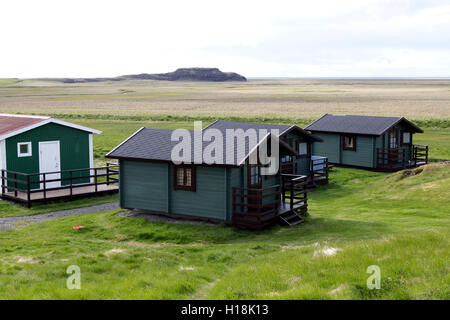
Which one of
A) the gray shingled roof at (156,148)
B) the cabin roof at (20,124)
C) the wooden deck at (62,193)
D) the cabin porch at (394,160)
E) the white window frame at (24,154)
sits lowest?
the wooden deck at (62,193)

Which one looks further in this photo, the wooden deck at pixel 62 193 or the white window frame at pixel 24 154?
the white window frame at pixel 24 154

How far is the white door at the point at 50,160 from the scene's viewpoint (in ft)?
92.0

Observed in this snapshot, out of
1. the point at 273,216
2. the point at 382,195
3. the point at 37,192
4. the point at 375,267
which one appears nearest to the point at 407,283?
the point at 375,267

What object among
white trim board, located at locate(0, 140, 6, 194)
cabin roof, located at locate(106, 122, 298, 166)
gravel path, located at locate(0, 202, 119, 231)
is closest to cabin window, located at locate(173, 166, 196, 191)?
cabin roof, located at locate(106, 122, 298, 166)

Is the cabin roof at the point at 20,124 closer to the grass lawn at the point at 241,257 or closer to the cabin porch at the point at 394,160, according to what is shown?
the grass lawn at the point at 241,257

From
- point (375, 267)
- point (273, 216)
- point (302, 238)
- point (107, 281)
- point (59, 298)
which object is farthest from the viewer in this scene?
point (273, 216)

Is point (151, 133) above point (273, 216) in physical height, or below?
above

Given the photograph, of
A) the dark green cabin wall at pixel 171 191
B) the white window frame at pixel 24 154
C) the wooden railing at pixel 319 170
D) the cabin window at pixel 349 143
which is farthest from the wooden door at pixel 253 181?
the cabin window at pixel 349 143

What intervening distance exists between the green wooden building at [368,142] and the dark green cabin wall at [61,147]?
57.6 ft

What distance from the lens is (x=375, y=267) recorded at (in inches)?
466

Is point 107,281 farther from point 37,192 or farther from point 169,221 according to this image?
point 37,192

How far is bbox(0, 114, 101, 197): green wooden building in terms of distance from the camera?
27.0m

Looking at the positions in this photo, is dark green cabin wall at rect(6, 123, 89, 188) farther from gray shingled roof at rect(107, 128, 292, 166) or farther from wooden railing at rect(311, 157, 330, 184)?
wooden railing at rect(311, 157, 330, 184)

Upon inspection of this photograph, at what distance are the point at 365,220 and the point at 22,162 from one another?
1705cm
